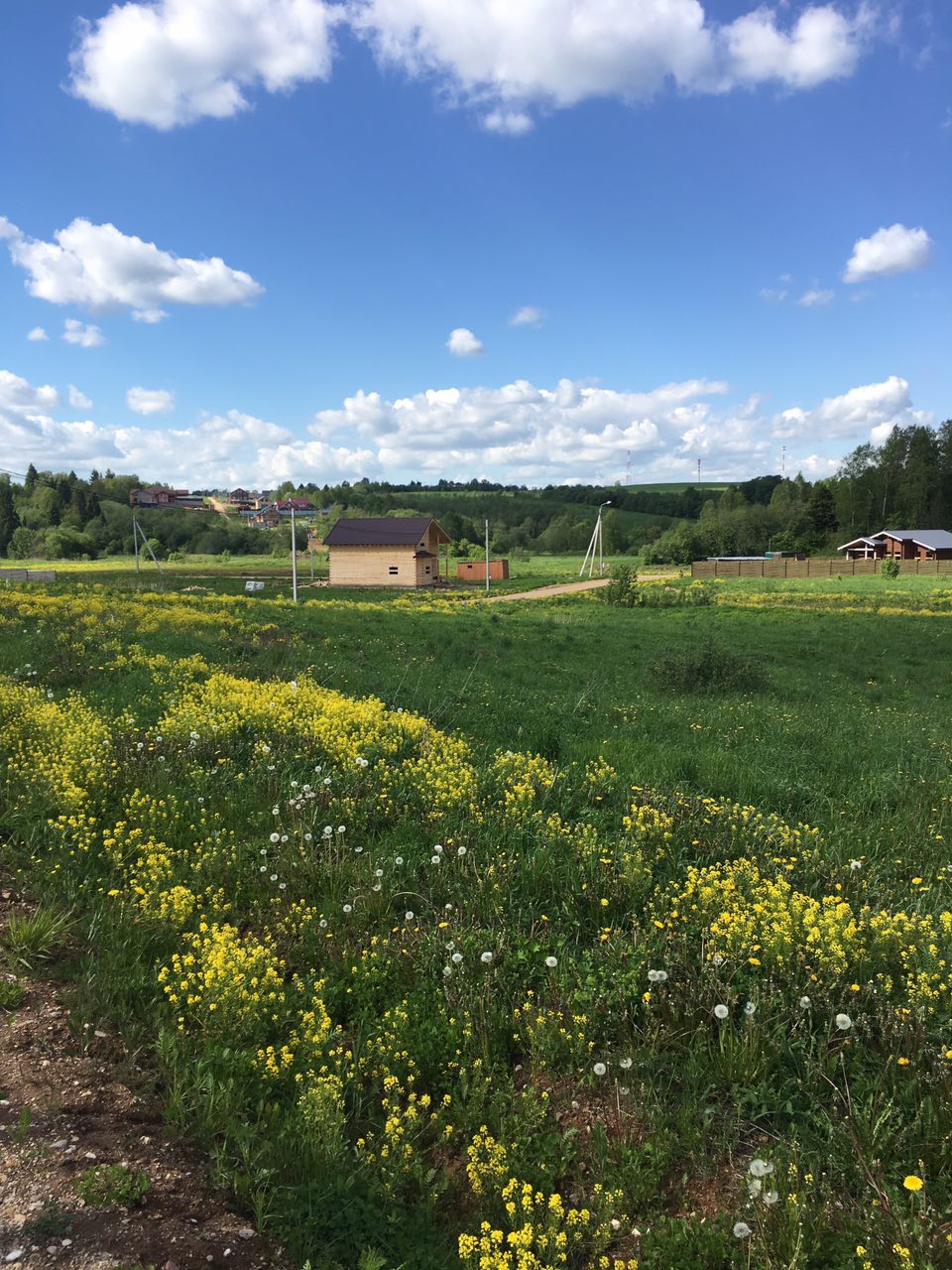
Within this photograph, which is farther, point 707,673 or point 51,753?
point 707,673

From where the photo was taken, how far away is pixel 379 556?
55.4 meters

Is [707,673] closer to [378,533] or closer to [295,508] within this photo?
[295,508]

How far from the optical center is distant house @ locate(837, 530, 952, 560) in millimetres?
76319

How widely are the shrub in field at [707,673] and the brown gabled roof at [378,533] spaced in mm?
41520

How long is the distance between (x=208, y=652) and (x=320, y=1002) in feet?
32.2

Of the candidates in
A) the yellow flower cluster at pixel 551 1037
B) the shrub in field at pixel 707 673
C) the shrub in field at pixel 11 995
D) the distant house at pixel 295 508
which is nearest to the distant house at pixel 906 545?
the distant house at pixel 295 508

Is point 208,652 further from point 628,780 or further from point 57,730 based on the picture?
point 628,780

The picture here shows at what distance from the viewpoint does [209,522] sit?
335 ft

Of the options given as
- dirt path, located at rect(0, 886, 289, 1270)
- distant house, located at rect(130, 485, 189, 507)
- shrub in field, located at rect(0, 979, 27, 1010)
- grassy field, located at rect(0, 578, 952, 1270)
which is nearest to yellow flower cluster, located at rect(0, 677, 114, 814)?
grassy field, located at rect(0, 578, 952, 1270)

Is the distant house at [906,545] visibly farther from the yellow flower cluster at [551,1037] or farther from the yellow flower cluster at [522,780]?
the yellow flower cluster at [551,1037]

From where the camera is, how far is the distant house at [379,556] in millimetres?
55094

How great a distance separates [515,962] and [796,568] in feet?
244

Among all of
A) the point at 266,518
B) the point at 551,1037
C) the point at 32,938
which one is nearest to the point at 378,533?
the point at 32,938

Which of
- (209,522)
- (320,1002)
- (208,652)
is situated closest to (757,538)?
(209,522)
